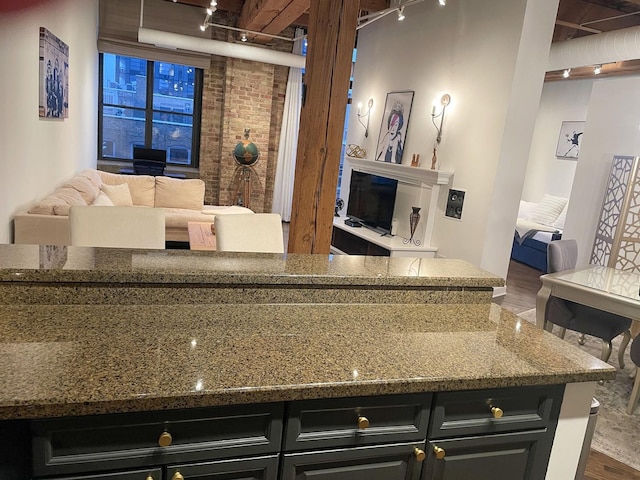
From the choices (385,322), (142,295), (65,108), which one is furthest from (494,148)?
(65,108)

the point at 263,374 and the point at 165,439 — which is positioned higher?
the point at 263,374

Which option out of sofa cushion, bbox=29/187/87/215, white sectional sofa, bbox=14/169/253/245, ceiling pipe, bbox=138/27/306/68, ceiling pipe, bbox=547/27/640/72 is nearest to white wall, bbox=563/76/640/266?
ceiling pipe, bbox=547/27/640/72

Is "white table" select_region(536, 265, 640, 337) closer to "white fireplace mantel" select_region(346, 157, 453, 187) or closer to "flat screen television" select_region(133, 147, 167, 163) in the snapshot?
"white fireplace mantel" select_region(346, 157, 453, 187)

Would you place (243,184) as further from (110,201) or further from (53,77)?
(53,77)

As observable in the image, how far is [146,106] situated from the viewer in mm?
7723

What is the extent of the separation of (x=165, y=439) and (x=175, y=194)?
5370 millimetres

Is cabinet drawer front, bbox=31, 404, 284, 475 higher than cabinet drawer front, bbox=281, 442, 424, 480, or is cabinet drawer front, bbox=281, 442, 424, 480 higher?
cabinet drawer front, bbox=31, 404, 284, 475

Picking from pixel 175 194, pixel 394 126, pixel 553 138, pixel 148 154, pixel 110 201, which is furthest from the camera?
pixel 553 138

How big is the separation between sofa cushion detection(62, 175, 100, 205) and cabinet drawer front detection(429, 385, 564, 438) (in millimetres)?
4175

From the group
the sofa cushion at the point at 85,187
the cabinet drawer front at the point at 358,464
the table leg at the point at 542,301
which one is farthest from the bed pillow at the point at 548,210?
the cabinet drawer front at the point at 358,464

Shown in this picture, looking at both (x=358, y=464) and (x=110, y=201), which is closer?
(x=358, y=464)

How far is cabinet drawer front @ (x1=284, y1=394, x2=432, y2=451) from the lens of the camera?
125cm

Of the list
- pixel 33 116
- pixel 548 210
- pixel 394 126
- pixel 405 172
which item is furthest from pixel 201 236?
pixel 548 210

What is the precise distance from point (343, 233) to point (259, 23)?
9.72ft
